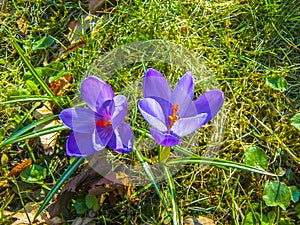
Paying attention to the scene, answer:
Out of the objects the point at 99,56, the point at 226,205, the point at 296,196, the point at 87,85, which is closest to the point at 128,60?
the point at 99,56

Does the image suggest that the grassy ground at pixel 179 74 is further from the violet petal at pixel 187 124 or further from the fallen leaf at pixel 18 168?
the violet petal at pixel 187 124

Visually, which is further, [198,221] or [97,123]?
[198,221]

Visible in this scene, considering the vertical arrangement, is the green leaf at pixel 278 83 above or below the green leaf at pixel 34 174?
above

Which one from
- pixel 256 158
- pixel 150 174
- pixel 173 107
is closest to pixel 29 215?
pixel 150 174

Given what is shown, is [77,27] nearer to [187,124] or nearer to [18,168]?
[18,168]

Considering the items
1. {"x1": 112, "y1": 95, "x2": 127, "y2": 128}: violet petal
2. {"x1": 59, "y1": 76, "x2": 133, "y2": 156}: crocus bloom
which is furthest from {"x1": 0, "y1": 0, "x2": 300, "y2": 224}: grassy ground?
{"x1": 112, "y1": 95, "x2": 127, "y2": 128}: violet petal

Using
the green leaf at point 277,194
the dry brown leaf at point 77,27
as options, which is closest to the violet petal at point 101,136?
the green leaf at point 277,194

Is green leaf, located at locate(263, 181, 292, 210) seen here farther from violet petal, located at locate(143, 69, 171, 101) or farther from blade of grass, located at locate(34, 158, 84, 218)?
blade of grass, located at locate(34, 158, 84, 218)
